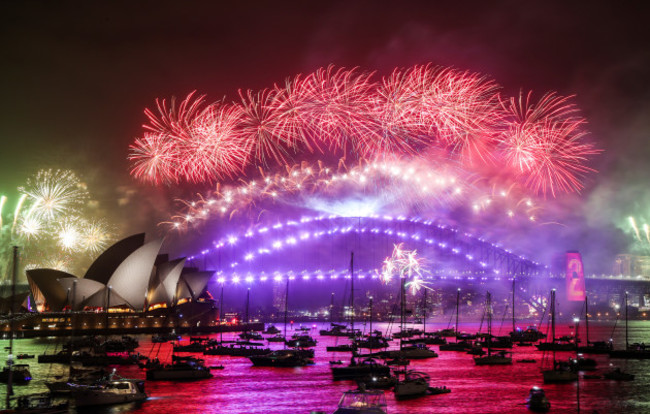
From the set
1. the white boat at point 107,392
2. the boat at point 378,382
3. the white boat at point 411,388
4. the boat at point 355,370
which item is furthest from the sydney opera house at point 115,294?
the white boat at point 411,388

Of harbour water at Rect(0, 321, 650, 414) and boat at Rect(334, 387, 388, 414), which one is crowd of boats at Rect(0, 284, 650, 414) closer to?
boat at Rect(334, 387, 388, 414)

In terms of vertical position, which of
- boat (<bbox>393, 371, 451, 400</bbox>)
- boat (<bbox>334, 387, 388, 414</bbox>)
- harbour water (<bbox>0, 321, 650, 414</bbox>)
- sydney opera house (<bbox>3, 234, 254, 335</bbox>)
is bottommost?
harbour water (<bbox>0, 321, 650, 414</bbox>)

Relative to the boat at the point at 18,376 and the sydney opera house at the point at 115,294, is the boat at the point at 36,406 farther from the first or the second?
the sydney opera house at the point at 115,294

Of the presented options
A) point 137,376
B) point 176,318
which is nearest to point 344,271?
point 176,318

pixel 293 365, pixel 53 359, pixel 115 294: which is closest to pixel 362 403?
pixel 293 365

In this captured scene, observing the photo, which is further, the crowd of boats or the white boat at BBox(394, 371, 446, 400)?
the white boat at BBox(394, 371, 446, 400)

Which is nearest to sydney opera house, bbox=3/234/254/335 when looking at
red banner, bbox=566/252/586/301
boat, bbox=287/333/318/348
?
boat, bbox=287/333/318/348

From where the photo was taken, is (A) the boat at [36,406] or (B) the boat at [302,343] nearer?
(A) the boat at [36,406]
